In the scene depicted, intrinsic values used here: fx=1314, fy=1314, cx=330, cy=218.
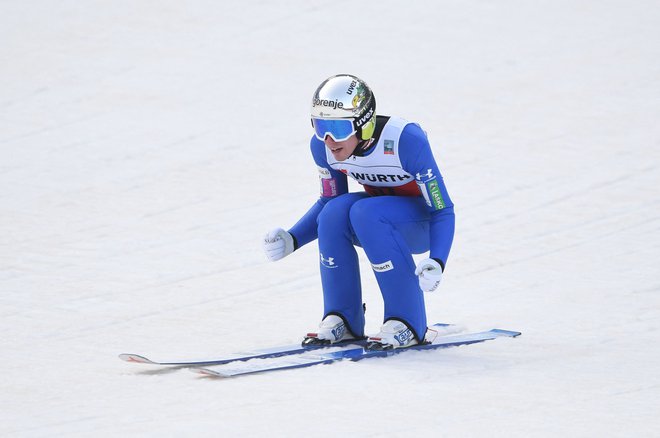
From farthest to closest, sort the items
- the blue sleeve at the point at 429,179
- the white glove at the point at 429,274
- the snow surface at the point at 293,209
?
the blue sleeve at the point at 429,179 → the white glove at the point at 429,274 → the snow surface at the point at 293,209

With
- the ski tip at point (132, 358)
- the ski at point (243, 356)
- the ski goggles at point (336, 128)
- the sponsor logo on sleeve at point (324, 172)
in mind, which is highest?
the ski goggles at point (336, 128)

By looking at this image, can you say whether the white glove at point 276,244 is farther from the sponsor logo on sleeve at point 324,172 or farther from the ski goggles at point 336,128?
the ski goggles at point 336,128

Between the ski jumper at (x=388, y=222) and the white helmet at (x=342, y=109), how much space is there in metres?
0.13

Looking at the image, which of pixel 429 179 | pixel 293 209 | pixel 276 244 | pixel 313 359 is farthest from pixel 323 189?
pixel 293 209

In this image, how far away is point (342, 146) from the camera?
5.48 m

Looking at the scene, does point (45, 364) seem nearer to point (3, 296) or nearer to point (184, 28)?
point (3, 296)

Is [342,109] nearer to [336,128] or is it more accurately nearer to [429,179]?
[336,128]

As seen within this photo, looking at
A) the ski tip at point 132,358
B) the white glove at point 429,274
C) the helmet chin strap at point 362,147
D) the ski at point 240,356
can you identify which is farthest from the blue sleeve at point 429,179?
the ski tip at point 132,358

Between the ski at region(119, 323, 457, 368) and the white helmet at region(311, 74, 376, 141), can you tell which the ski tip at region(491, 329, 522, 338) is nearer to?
the ski at region(119, 323, 457, 368)

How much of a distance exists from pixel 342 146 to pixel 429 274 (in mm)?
689

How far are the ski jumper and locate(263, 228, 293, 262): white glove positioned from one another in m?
0.16

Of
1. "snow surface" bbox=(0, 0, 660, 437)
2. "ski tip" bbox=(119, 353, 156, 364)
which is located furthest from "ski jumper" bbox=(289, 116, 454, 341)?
"ski tip" bbox=(119, 353, 156, 364)

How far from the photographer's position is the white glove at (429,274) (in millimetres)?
5172

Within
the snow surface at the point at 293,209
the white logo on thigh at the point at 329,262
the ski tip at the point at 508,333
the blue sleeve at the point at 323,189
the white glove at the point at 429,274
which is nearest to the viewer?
the snow surface at the point at 293,209
